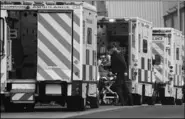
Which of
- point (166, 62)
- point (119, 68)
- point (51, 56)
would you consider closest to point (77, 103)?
point (51, 56)

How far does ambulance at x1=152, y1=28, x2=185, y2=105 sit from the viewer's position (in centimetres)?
2502

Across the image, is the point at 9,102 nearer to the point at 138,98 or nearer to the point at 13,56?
the point at 13,56

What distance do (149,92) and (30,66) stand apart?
6.17m

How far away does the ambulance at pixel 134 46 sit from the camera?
71.4 feet

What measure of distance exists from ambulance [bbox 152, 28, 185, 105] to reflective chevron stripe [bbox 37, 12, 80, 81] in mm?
9069

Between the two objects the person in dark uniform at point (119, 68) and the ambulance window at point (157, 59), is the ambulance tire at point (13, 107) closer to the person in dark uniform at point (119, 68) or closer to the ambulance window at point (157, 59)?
the person in dark uniform at point (119, 68)

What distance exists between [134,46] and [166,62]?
384 centimetres

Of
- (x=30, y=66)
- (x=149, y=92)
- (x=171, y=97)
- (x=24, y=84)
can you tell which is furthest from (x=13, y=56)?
(x=171, y=97)

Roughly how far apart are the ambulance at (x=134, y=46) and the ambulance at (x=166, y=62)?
164cm

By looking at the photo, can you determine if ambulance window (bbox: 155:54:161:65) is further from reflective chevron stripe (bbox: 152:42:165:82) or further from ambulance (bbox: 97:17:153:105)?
ambulance (bbox: 97:17:153:105)

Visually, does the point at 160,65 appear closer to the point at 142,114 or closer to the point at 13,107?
the point at 13,107

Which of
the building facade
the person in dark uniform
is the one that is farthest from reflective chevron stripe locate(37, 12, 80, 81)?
the building facade

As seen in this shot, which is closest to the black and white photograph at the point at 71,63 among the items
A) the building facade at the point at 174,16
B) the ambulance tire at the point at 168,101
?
the ambulance tire at the point at 168,101

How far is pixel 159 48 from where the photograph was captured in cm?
2538
